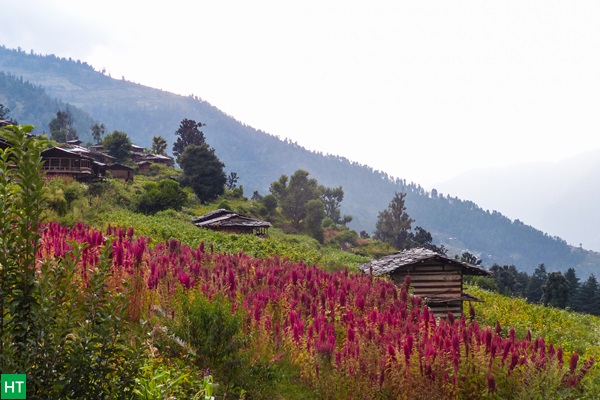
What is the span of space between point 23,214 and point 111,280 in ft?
15.2

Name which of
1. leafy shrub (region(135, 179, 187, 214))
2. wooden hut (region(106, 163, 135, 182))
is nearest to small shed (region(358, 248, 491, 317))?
leafy shrub (region(135, 179, 187, 214))

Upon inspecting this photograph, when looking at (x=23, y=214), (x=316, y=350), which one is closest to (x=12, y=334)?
(x=23, y=214)

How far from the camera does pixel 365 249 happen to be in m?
70.1

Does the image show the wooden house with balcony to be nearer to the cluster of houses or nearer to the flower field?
the cluster of houses

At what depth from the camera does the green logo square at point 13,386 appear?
285cm

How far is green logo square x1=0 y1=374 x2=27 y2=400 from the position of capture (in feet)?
9.35

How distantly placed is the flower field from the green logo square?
1.95m

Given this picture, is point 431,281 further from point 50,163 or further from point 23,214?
point 50,163

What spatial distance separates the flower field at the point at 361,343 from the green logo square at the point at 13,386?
1.95m

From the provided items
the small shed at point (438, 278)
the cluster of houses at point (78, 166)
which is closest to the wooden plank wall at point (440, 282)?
the small shed at point (438, 278)

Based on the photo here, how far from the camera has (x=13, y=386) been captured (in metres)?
2.89

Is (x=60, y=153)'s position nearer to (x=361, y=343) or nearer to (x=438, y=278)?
(x=438, y=278)

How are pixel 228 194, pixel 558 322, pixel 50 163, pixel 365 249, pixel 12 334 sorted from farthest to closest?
pixel 228 194 < pixel 365 249 < pixel 50 163 < pixel 558 322 < pixel 12 334

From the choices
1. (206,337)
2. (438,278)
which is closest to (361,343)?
(206,337)
